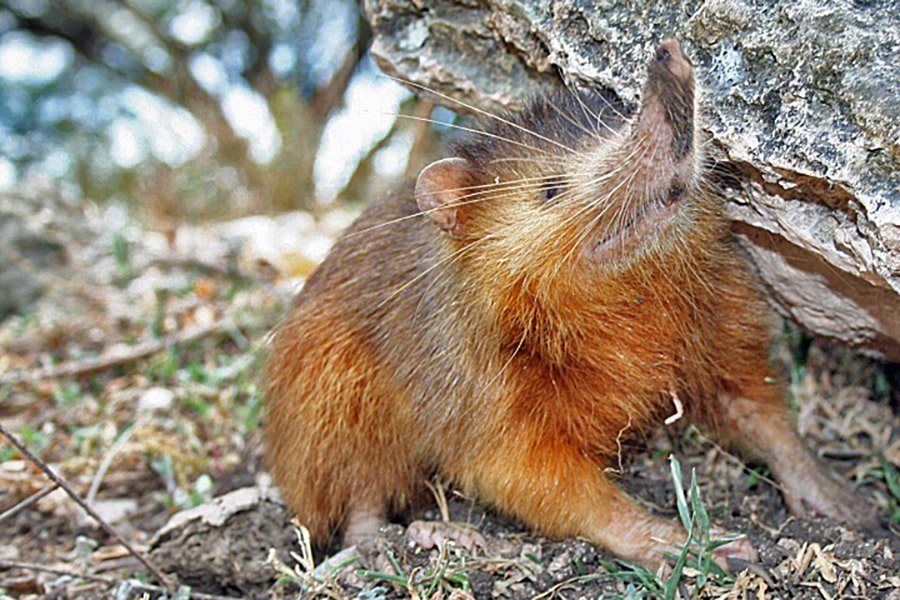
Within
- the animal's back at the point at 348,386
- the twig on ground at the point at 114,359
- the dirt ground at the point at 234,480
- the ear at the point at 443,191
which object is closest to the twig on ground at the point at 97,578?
the dirt ground at the point at 234,480

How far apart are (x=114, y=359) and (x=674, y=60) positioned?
367cm

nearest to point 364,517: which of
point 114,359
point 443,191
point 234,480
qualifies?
point 234,480

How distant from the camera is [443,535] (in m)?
3.16

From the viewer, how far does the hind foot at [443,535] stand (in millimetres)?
3150

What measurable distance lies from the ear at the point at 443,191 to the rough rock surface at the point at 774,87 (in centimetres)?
55

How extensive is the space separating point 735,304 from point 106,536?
8.98 ft

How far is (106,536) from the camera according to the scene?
3959 mm

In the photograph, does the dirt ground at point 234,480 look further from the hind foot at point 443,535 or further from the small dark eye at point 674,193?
the small dark eye at point 674,193

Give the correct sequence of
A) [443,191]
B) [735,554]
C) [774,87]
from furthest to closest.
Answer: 1. [443,191]
2. [735,554]
3. [774,87]

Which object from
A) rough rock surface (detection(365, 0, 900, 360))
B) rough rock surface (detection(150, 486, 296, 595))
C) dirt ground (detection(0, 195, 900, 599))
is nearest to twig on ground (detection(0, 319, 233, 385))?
dirt ground (detection(0, 195, 900, 599))

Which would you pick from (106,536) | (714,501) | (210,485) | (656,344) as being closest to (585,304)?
(656,344)

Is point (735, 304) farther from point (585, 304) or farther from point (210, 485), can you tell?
point (210, 485)

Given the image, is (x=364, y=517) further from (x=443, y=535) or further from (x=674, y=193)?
(x=674, y=193)

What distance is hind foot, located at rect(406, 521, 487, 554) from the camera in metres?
3.15
